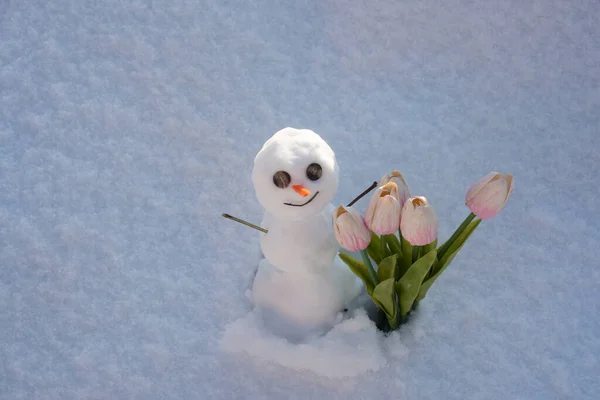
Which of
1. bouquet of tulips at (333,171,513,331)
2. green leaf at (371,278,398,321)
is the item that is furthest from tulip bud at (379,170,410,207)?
green leaf at (371,278,398,321)

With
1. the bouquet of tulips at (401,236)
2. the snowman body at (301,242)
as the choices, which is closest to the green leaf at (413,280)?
the bouquet of tulips at (401,236)

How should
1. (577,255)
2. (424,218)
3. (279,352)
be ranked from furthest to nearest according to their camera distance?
(577,255) → (279,352) → (424,218)

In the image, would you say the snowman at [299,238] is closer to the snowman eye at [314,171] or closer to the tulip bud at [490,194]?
the snowman eye at [314,171]

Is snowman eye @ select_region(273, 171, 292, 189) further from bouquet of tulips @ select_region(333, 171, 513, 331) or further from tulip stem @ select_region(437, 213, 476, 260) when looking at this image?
tulip stem @ select_region(437, 213, 476, 260)

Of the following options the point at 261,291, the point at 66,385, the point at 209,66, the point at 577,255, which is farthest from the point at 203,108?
the point at 577,255

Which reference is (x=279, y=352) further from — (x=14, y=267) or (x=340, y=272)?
(x=14, y=267)

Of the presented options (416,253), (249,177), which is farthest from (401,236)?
(249,177)

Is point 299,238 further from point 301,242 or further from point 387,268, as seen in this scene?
point 387,268
